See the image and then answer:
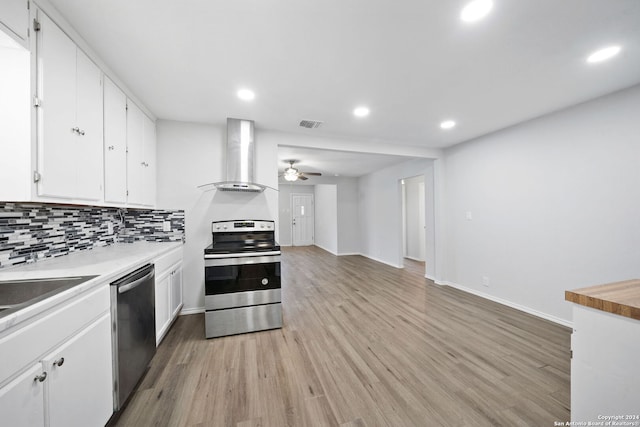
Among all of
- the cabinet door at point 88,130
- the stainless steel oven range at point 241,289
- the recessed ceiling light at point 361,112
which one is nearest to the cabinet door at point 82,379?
the cabinet door at point 88,130

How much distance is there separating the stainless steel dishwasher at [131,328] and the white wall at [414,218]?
620cm

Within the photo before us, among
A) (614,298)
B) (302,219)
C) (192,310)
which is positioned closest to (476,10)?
(614,298)

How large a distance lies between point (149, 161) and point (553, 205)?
480 centimetres

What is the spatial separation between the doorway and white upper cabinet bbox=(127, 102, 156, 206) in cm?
565

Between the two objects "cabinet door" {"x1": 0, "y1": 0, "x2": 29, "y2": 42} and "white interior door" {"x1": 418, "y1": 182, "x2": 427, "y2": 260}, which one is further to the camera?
"white interior door" {"x1": 418, "y1": 182, "x2": 427, "y2": 260}

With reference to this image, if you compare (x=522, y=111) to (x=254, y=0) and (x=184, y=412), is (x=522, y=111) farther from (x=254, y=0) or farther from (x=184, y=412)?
(x=184, y=412)

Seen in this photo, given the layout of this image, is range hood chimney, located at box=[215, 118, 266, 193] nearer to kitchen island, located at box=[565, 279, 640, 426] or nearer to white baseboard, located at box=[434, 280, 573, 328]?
kitchen island, located at box=[565, 279, 640, 426]

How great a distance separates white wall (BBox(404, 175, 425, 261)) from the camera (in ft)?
21.2

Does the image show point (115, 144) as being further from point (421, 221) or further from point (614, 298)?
point (421, 221)

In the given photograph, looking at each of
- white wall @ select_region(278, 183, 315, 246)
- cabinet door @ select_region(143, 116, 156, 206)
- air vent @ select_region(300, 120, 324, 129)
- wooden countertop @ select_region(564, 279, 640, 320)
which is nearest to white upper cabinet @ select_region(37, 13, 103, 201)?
cabinet door @ select_region(143, 116, 156, 206)

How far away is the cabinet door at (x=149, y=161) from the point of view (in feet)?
8.46

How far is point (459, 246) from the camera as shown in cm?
397

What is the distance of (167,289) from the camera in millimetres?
2320

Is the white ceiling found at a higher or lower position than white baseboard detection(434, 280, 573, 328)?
higher
